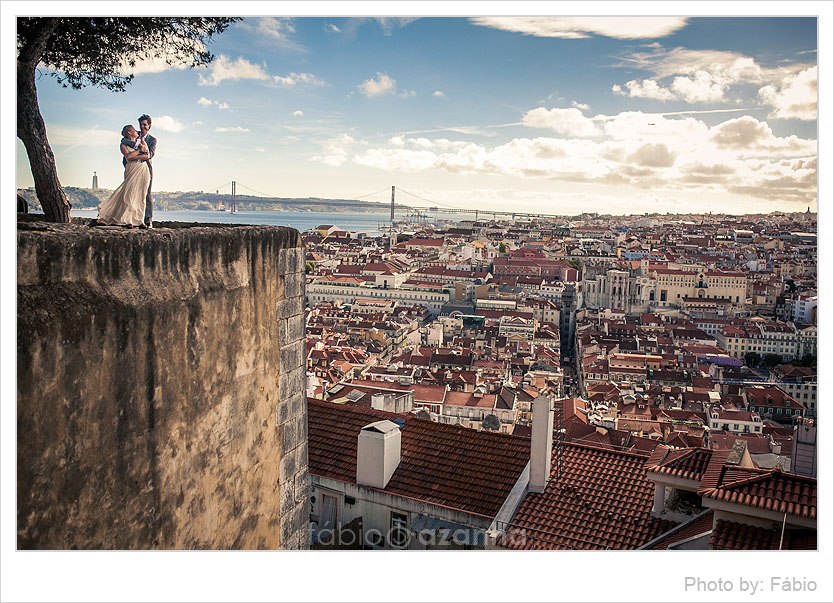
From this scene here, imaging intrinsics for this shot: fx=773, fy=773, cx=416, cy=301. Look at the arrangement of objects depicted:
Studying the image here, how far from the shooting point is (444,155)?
8.20 metres

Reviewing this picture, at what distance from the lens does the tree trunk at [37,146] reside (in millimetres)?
1893

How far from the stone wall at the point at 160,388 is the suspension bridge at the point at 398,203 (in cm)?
569

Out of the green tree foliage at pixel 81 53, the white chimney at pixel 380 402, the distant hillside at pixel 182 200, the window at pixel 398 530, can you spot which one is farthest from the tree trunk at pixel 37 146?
the white chimney at pixel 380 402

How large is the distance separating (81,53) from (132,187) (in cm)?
76

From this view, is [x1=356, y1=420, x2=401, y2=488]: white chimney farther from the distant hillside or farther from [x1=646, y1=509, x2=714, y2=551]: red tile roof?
the distant hillside

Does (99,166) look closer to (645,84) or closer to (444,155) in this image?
(645,84)

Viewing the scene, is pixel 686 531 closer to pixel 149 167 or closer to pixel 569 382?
pixel 149 167

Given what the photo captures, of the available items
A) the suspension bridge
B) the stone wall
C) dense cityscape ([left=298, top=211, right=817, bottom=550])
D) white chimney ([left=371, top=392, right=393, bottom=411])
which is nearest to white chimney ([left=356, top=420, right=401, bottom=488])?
dense cityscape ([left=298, top=211, right=817, bottom=550])

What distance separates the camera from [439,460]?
9.24ft

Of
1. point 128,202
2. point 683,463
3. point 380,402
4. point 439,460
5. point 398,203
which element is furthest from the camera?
point 398,203

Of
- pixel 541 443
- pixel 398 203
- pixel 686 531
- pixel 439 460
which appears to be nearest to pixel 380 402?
pixel 439 460

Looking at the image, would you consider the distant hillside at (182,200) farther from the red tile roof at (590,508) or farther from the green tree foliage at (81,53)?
the red tile roof at (590,508)

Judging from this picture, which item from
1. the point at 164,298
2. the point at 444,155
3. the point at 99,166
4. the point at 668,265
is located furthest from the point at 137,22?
the point at 668,265
